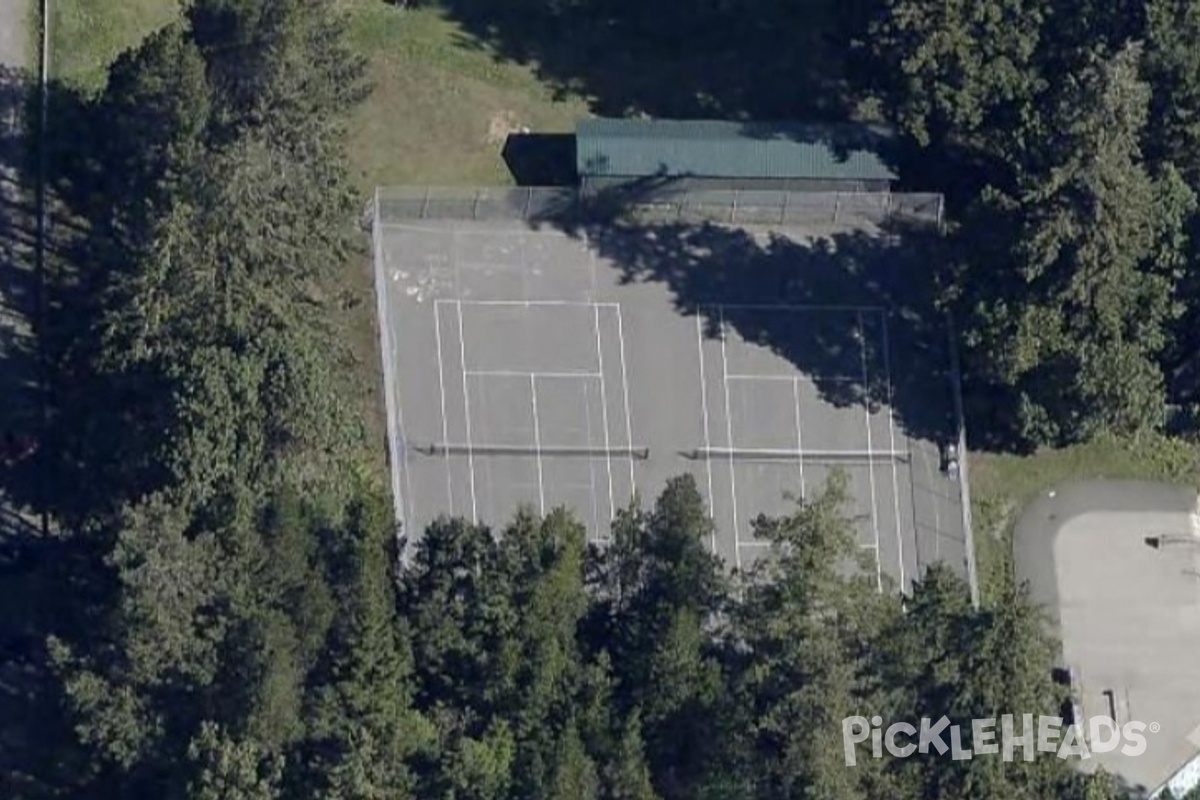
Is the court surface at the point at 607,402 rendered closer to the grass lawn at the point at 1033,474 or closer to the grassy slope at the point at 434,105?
the grass lawn at the point at 1033,474

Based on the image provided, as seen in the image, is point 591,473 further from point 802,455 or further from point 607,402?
point 802,455

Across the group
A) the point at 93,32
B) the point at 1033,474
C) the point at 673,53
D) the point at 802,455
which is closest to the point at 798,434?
the point at 802,455

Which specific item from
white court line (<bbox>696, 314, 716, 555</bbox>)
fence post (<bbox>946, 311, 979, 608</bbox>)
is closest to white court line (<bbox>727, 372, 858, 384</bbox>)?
white court line (<bbox>696, 314, 716, 555</bbox>)

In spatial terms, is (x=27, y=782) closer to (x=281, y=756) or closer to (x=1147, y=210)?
(x=281, y=756)

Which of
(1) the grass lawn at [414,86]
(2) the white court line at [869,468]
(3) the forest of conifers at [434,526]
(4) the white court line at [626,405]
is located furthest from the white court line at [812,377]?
(1) the grass lawn at [414,86]

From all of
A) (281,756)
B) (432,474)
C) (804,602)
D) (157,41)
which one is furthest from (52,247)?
(804,602)

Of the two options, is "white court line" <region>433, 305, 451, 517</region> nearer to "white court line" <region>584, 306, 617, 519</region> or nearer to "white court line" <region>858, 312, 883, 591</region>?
"white court line" <region>584, 306, 617, 519</region>
